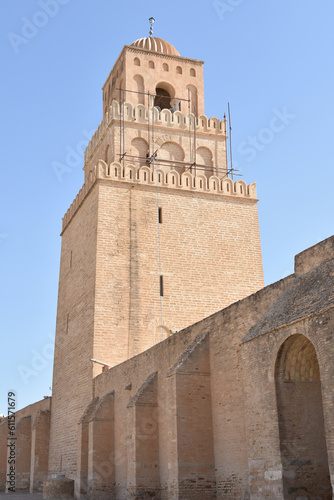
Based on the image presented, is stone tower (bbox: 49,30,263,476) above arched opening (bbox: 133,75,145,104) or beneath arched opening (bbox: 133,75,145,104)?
beneath

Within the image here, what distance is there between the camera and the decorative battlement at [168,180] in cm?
2131

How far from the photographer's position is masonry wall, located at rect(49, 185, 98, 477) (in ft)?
65.8

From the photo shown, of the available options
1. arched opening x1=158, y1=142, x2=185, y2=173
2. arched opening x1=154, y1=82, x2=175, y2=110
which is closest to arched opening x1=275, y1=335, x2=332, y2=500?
arched opening x1=158, y1=142, x2=185, y2=173

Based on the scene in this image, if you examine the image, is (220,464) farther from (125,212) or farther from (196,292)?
(125,212)

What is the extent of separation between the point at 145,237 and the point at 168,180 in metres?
2.43

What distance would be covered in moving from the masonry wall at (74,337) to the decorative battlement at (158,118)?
3348 mm

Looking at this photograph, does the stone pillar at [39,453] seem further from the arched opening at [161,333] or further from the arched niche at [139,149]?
the arched niche at [139,149]

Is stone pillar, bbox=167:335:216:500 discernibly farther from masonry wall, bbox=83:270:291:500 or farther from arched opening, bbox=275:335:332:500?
arched opening, bbox=275:335:332:500

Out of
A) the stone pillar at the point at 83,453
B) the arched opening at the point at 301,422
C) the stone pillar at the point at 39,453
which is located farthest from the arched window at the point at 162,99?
the arched opening at the point at 301,422

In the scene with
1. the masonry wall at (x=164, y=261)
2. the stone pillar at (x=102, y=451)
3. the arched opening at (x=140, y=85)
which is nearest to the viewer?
the stone pillar at (x=102, y=451)

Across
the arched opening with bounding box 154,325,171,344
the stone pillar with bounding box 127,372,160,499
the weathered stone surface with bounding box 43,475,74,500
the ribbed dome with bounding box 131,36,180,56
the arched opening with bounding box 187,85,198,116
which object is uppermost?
the ribbed dome with bounding box 131,36,180,56

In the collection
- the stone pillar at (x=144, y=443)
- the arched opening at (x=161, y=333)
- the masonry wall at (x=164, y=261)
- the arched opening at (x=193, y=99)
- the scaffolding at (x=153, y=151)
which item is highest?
the arched opening at (x=193, y=99)

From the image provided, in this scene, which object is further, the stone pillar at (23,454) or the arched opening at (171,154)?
the stone pillar at (23,454)

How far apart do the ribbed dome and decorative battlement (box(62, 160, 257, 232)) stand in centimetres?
573
